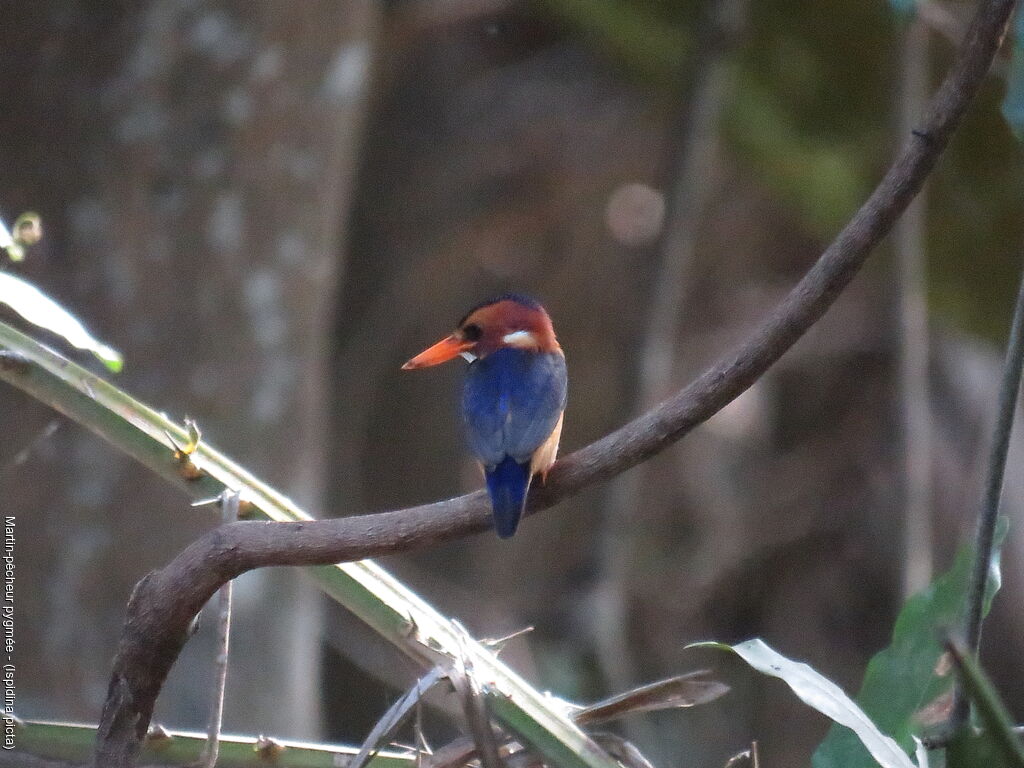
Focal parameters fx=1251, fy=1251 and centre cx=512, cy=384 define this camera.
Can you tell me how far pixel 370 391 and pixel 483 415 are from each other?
4.10 meters

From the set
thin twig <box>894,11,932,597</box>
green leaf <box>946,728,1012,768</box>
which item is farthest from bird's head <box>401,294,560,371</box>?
thin twig <box>894,11,932,597</box>

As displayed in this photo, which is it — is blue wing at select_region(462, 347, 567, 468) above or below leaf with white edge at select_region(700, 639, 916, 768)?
above

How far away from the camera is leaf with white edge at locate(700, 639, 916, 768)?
1075mm

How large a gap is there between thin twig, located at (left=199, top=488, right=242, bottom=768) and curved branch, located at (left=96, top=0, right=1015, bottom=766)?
0.05 metres

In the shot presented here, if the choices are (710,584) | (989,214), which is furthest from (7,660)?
(710,584)

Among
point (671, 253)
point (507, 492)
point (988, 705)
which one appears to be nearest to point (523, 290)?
point (671, 253)

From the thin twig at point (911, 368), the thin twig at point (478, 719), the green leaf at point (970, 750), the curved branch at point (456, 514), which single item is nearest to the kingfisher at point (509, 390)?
the curved branch at point (456, 514)

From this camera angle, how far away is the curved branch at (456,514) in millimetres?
1150

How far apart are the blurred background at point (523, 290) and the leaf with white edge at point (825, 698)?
0.77m

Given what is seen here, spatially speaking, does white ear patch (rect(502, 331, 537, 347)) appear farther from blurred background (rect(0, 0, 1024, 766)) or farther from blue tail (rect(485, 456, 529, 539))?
blurred background (rect(0, 0, 1024, 766))

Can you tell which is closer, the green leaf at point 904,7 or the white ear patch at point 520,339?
the green leaf at point 904,7

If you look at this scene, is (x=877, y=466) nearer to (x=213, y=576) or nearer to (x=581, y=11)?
(x=581, y=11)

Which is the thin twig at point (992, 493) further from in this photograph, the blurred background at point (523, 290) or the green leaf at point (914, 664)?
the blurred background at point (523, 290)

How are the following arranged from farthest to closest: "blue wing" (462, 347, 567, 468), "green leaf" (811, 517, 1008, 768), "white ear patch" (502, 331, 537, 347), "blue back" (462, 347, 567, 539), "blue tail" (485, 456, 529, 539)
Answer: "white ear patch" (502, 331, 537, 347) → "blue wing" (462, 347, 567, 468) → "blue back" (462, 347, 567, 539) → "blue tail" (485, 456, 529, 539) → "green leaf" (811, 517, 1008, 768)
